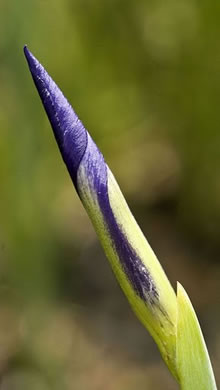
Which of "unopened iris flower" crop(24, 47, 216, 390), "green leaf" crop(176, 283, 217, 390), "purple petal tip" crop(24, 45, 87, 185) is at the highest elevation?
"purple petal tip" crop(24, 45, 87, 185)

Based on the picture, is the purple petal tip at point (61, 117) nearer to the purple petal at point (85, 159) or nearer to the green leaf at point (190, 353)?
the purple petal at point (85, 159)

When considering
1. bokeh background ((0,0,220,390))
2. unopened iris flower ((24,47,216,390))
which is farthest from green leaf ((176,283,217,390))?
bokeh background ((0,0,220,390))

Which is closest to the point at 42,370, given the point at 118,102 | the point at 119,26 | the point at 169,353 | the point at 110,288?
the point at 110,288

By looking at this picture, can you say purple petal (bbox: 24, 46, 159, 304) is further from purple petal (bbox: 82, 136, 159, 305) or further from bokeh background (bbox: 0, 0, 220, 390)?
bokeh background (bbox: 0, 0, 220, 390)

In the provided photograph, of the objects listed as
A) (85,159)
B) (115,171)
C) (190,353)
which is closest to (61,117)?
(85,159)

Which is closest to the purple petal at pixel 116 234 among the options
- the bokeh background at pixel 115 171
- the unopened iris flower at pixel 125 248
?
the unopened iris flower at pixel 125 248

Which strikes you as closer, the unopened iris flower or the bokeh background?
the unopened iris flower
